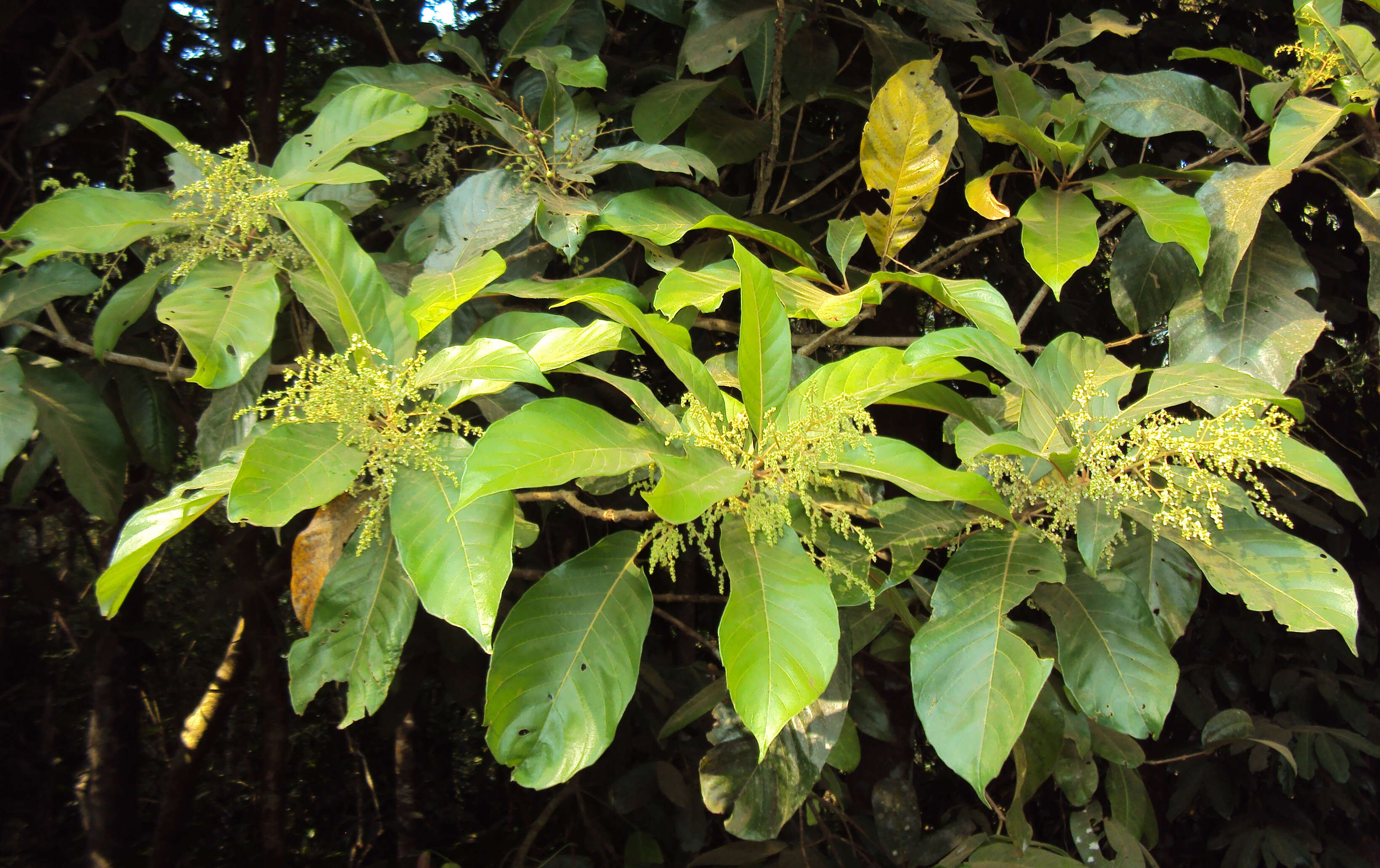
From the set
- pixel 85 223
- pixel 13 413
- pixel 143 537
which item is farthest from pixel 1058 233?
pixel 13 413

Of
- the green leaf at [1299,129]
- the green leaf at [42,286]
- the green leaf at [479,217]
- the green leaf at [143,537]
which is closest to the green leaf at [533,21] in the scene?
the green leaf at [479,217]

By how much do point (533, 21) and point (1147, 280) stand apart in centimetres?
114

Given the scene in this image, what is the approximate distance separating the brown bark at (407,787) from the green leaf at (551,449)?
2.38 meters

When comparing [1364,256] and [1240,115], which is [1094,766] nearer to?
[1240,115]

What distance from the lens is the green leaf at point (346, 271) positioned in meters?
0.99

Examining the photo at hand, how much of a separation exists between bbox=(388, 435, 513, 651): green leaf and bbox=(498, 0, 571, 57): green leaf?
37.8 inches

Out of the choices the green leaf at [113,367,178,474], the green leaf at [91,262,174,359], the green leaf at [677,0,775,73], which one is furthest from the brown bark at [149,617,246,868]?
the green leaf at [677,0,775,73]

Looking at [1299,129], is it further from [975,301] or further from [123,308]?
[123,308]

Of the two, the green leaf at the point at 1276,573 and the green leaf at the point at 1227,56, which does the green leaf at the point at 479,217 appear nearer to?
the green leaf at the point at 1276,573

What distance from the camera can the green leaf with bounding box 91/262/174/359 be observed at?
3.86ft

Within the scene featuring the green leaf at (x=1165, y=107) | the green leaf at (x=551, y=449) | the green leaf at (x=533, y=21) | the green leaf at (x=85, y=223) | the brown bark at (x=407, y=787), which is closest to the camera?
the green leaf at (x=551, y=449)

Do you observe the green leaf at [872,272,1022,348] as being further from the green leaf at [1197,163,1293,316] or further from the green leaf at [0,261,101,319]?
the green leaf at [0,261,101,319]

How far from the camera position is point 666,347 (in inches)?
35.7

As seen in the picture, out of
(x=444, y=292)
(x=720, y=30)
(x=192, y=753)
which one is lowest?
(x=192, y=753)
